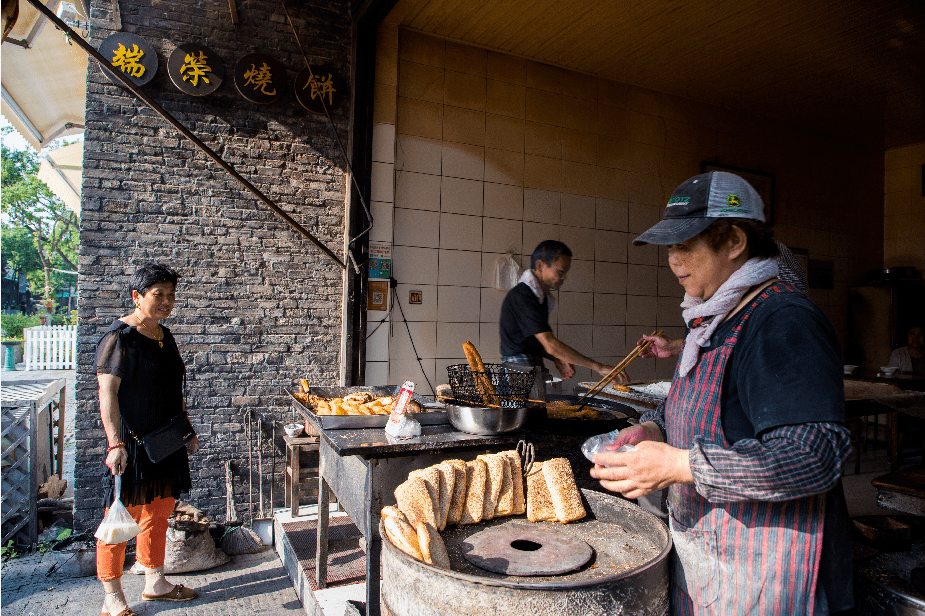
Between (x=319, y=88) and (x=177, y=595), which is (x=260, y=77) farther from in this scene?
(x=177, y=595)

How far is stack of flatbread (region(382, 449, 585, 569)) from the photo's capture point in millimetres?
1708

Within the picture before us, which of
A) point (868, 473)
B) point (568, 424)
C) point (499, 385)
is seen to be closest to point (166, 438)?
point (499, 385)

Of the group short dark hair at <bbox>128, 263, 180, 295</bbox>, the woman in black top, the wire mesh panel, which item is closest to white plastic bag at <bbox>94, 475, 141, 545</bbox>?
the woman in black top

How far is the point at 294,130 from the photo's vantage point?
4.64 metres

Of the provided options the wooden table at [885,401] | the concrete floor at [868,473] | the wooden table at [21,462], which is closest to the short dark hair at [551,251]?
the wooden table at [885,401]

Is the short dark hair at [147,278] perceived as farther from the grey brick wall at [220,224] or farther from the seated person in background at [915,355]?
the seated person in background at [915,355]

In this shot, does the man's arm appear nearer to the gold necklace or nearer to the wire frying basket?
the wire frying basket

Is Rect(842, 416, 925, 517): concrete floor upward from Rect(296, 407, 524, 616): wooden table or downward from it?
downward

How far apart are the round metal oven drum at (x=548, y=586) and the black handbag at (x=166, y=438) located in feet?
7.10

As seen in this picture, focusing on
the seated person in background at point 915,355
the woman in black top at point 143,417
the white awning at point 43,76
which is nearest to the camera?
the woman in black top at point 143,417

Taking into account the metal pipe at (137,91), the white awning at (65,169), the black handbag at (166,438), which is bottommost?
the black handbag at (166,438)

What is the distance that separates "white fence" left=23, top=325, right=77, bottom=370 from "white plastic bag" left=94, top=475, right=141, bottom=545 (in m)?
12.8

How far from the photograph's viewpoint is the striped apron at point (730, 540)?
1243 mm

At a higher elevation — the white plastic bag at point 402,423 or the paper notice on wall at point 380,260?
the paper notice on wall at point 380,260
